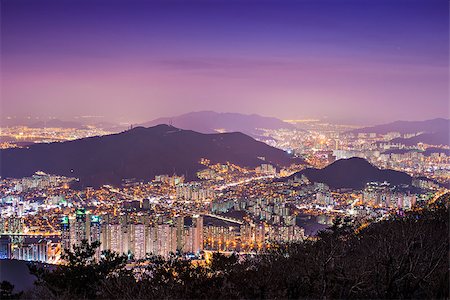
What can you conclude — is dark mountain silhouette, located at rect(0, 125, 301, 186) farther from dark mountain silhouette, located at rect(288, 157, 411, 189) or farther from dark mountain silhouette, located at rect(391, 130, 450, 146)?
dark mountain silhouette, located at rect(391, 130, 450, 146)

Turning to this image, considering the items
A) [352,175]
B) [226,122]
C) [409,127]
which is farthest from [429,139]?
[226,122]

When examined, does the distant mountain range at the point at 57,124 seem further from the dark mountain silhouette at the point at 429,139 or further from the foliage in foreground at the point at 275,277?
the foliage in foreground at the point at 275,277

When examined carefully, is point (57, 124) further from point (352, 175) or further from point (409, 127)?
point (409, 127)

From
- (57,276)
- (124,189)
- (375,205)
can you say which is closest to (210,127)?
(124,189)

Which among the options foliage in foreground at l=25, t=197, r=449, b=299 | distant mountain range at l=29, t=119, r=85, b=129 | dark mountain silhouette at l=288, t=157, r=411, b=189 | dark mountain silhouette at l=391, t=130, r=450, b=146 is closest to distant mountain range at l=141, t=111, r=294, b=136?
distant mountain range at l=29, t=119, r=85, b=129

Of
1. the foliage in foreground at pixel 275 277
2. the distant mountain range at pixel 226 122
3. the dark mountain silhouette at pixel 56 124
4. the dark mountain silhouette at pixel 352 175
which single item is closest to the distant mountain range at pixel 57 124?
the dark mountain silhouette at pixel 56 124
